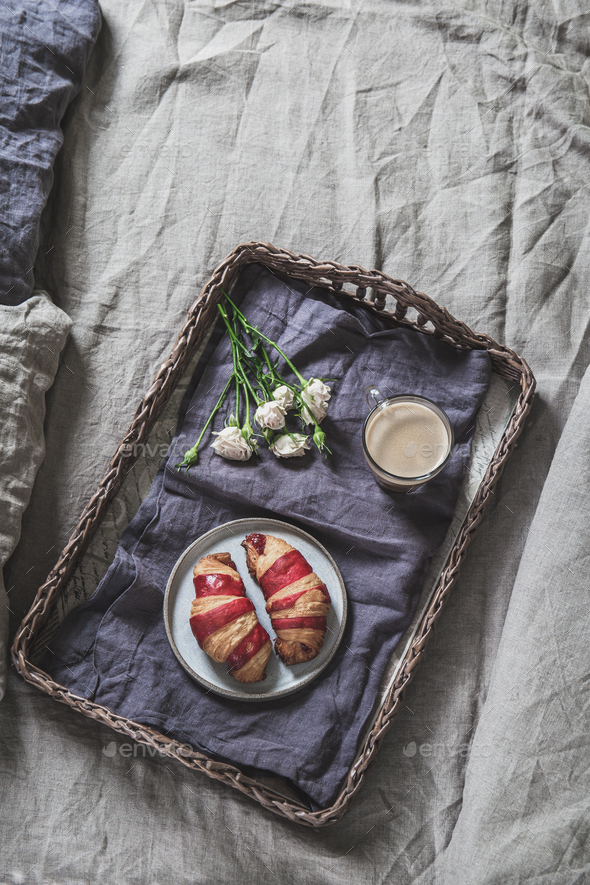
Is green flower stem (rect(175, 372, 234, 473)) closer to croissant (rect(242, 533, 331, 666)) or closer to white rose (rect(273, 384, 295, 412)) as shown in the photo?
white rose (rect(273, 384, 295, 412))

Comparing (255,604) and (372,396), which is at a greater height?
(372,396)

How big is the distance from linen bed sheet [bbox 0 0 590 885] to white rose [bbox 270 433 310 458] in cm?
36

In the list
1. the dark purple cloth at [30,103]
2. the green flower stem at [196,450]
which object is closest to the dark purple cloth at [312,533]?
the green flower stem at [196,450]

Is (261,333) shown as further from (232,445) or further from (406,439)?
(406,439)

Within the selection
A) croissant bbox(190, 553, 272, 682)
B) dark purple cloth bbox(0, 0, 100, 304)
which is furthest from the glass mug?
dark purple cloth bbox(0, 0, 100, 304)

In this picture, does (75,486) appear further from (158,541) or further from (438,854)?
(438,854)

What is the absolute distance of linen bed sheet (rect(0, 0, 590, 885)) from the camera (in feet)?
3.90

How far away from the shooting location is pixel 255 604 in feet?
4.24

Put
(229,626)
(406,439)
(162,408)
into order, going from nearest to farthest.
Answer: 1. (229,626)
2. (406,439)
3. (162,408)

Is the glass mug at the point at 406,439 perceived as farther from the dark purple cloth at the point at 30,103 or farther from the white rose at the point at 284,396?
the dark purple cloth at the point at 30,103

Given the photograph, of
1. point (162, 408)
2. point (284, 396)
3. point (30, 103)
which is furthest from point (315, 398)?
point (30, 103)

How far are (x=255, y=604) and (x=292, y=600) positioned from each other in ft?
0.42

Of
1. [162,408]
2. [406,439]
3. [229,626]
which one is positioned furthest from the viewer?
[162,408]

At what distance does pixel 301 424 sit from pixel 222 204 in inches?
23.3
